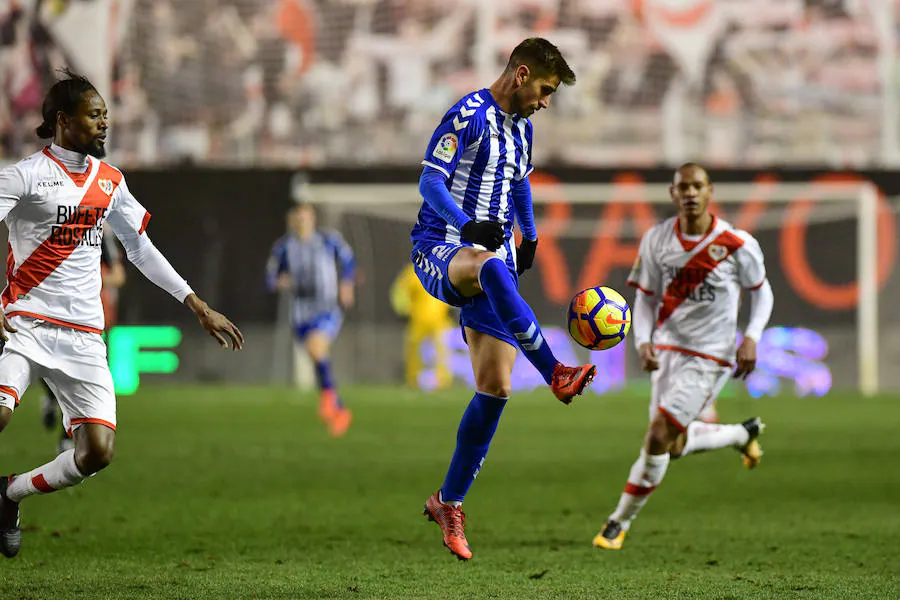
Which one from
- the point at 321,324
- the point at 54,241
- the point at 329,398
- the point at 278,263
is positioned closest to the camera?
the point at 54,241

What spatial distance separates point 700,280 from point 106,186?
3348 mm

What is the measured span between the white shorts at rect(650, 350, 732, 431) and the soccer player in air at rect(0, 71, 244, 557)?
2.66 metres

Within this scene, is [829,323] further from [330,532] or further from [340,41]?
[330,532]

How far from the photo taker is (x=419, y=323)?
20297mm

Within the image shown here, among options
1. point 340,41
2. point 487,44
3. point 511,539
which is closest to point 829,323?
point 487,44

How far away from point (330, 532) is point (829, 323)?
47.4 ft

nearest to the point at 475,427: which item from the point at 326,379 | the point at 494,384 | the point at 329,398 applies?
the point at 494,384

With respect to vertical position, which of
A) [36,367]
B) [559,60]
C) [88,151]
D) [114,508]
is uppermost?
[559,60]

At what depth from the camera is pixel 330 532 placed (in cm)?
753

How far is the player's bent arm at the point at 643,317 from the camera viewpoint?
738 cm

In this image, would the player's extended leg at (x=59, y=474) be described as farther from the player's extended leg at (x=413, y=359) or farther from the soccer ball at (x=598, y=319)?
the player's extended leg at (x=413, y=359)

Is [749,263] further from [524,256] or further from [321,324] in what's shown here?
[321,324]

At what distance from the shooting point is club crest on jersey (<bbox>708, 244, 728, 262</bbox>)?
7.48 metres

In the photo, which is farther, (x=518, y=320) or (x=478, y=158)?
(x=478, y=158)
